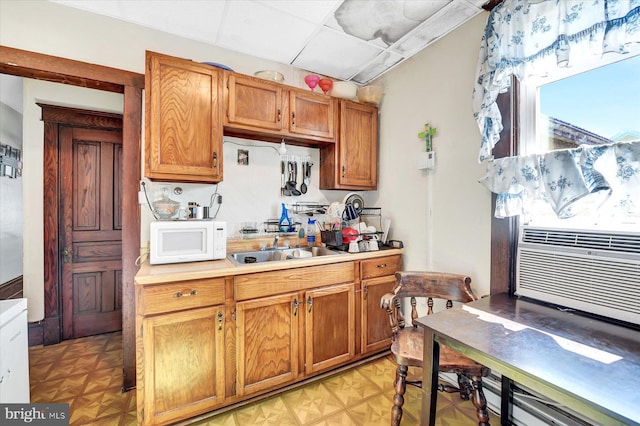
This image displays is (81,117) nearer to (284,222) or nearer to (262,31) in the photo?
(262,31)

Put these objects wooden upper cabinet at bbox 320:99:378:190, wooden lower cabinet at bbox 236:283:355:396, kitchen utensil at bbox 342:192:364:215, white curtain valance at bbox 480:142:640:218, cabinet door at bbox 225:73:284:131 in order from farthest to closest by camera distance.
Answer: kitchen utensil at bbox 342:192:364:215 → wooden upper cabinet at bbox 320:99:378:190 → cabinet door at bbox 225:73:284:131 → wooden lower cabinet at bbox 236:283:355:396 → white curtain valance at bbox 480:142:640:218

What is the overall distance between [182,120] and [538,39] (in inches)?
85.6

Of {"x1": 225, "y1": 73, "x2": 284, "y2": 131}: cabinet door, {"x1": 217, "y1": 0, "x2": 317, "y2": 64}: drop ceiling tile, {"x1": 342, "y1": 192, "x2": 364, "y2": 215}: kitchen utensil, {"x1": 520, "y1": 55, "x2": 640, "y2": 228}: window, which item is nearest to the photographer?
{"x1": 520, "y1": 55, "x2": 640, "y2": 228}: window

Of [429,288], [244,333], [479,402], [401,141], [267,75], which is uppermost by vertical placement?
[267,75]

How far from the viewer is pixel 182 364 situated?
1.57 meters

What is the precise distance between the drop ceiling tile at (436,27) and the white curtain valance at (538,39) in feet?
0.85

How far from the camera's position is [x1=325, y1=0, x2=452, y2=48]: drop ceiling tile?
1755mm

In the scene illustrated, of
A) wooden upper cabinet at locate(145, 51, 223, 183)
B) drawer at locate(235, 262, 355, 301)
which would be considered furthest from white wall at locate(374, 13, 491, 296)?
wooden upper cabinet at locate(145, 51, 223, 183)

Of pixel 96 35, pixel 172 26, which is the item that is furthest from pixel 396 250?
pixel 96 35

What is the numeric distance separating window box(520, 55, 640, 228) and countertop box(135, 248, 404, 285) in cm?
140

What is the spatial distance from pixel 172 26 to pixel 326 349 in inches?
107

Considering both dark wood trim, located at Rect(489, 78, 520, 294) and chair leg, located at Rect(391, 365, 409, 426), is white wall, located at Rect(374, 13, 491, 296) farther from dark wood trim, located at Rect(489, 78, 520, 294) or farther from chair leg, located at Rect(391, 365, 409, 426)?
chair leg, located at Rect(391, 365, 409, 426)

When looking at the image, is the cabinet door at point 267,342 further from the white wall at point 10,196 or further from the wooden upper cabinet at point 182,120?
the white wall at point 10,196

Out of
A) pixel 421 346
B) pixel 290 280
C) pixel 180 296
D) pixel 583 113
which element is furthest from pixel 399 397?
pixel 583 113
